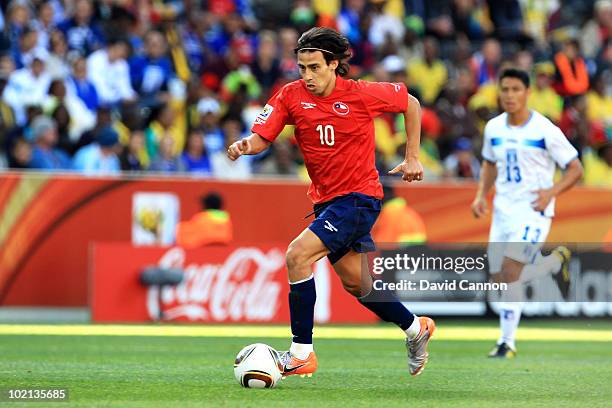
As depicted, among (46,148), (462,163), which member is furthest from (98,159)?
(462,163)

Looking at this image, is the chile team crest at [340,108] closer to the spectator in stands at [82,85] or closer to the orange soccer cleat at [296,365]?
the orange soccer cleat at [296,365]

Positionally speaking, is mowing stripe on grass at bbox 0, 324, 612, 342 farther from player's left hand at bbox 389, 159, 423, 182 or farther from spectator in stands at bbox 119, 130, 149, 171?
player's left hand at bbox 389, 159, 423, 182

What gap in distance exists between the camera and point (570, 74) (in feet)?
77.6

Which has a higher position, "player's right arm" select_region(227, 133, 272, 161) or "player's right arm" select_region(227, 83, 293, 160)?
"player's right arm" select_region(227, 83, 293, 160)

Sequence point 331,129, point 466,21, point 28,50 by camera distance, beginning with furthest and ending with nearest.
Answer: point 466,21 < point 28,50 < point 331,129

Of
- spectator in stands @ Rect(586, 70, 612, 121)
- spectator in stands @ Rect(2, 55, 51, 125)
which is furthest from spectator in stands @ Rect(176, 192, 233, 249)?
spectator in stands @ Rect(586, 70, 612, 121)

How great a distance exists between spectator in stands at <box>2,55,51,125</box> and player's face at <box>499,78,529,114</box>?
798cm

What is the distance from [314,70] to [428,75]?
1386 centimetres

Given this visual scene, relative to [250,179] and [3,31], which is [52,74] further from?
[250,179]

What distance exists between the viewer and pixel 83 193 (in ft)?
58.0

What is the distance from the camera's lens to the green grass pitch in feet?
27.8

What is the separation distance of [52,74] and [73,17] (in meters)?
1.32

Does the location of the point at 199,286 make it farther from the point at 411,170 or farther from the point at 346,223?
the point at 411,170

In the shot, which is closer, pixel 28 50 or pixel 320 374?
pixel 320 374
